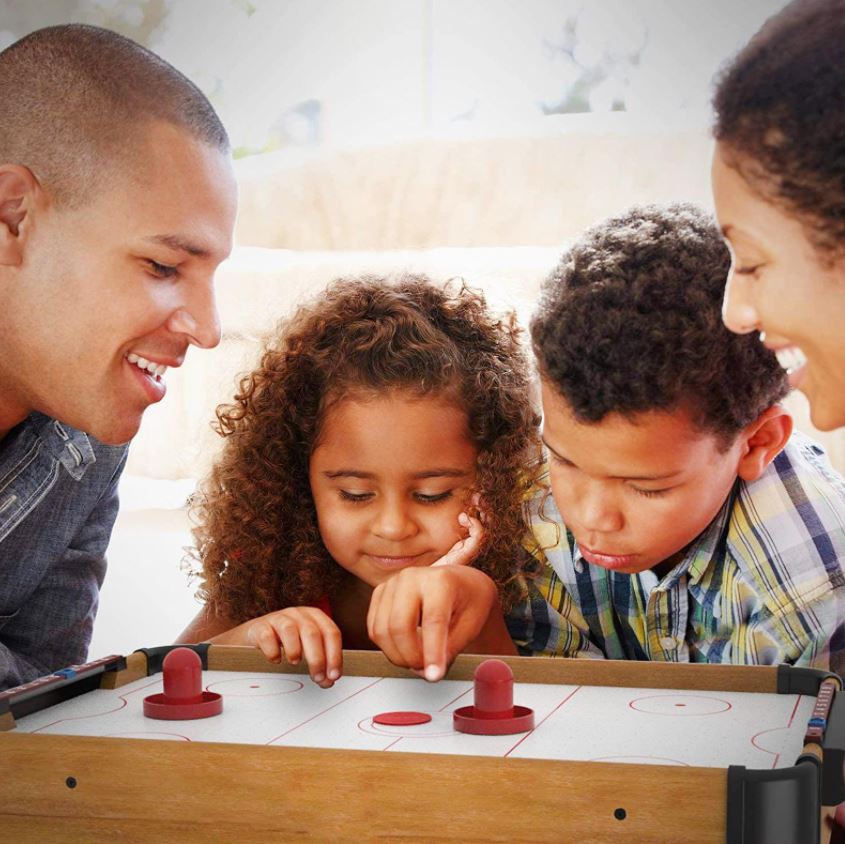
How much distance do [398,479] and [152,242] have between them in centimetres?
36

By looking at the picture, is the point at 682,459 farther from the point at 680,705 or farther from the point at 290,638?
the point at 290,638

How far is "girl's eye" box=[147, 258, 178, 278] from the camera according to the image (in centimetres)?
120

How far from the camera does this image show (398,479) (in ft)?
4.11

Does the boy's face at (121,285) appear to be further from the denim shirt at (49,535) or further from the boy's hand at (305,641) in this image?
the boy's hand at (305,641)

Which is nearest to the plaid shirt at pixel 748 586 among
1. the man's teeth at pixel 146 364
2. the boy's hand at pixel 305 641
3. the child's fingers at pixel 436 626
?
the child's fingers at pixel 436 626

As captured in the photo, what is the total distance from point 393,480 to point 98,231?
0.40m

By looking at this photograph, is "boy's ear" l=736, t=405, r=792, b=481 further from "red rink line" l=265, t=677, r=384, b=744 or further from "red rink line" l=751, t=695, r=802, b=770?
"red rink line" l=265, t=677, r=384, b=744

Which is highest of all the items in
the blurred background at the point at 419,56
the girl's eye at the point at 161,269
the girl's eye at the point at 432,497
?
the blurred background at the point at 419,56

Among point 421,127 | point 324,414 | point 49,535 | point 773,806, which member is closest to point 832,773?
point 773,806

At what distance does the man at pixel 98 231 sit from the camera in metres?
1.16

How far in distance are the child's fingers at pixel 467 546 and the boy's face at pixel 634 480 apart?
20cm

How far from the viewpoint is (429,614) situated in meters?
1.00

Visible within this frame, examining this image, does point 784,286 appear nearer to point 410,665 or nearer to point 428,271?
point 410,665

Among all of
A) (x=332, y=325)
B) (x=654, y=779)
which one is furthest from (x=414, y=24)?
(x=654, y=779)
